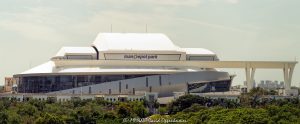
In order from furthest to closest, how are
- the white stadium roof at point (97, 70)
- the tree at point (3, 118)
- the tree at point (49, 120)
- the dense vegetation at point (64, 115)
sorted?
the white stadium roof at point (97, 70) < the tree at point (3, 118) < the dense vegetation at point (64, 115) < the tree at point (49, 120)

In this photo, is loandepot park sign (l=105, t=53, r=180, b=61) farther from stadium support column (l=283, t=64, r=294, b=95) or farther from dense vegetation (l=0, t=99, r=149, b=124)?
dense vegetation (l=0, t=99, r=149, b=124)

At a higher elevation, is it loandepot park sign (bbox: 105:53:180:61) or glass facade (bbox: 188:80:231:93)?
loandepot park sign (bbox: 105:53:180:61)

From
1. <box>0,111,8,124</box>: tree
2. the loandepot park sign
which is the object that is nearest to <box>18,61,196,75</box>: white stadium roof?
the loandepot park sign

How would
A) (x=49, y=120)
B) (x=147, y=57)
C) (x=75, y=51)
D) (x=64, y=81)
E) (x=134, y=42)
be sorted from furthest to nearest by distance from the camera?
1. (x=134, y=42)
2. (x=75, y=51)
3. (x=147, y=57)
4. (x=64, y=81)
5. (x=49, y=120)

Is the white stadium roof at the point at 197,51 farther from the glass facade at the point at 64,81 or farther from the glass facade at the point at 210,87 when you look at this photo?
→ the glass facade at the point at 64,81

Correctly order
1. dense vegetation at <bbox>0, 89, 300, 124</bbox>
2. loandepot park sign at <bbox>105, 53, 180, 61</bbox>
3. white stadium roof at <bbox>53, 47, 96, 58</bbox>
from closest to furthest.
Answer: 1. dense vegetation at <bbox>0, 89, 300, 124</bbox>
2. loandepot park sign at <bbox>105, 53, 180, 61</bbox>
3. white stadium roof at <bbox>53, 47, 96, 58</bbox>

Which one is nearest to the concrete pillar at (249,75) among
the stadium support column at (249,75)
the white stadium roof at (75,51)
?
the stadium support column at (249,75)

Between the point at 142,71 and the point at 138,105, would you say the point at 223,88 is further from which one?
the point at 138,105

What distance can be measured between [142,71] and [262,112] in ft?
157

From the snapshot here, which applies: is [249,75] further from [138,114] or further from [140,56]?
[138,114]

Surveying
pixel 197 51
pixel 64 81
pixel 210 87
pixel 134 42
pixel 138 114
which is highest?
pixel 134 42

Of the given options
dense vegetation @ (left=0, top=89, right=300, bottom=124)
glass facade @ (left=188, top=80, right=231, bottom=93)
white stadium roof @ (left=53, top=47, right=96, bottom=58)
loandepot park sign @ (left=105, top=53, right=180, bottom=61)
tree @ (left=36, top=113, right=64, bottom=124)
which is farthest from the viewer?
white stadium roof @ (left=53, top=47, right=96, bottom=58)

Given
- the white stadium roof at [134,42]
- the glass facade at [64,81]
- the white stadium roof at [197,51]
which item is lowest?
the glass facade at [64,81]

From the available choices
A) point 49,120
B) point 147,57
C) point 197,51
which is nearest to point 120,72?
point 147,57
